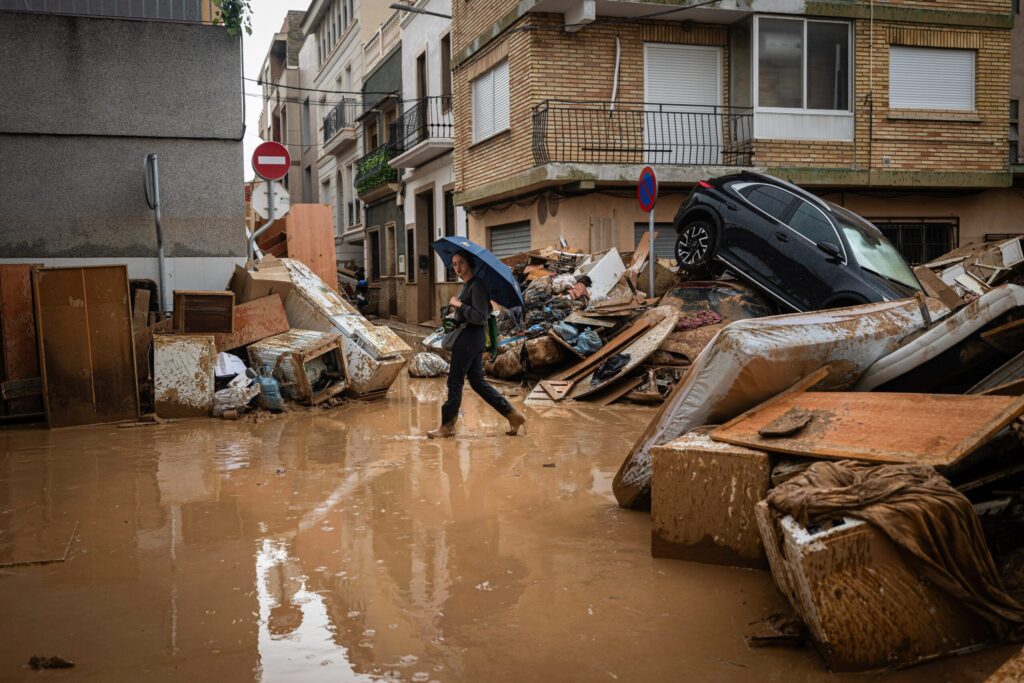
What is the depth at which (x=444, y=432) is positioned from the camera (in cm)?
808

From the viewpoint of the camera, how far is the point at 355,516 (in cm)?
536

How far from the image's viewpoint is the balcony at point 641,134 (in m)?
16.6

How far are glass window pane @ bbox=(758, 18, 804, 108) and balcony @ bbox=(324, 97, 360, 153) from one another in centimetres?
1764

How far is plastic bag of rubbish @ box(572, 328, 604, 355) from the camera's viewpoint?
1097cm

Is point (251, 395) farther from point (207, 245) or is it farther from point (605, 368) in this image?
point (605, 368)

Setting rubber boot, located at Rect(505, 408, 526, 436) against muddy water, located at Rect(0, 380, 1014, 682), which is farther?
rubber boot, located at Rect(505, 408, 526, 436)

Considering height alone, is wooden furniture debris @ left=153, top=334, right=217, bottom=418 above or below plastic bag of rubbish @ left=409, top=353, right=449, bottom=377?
above

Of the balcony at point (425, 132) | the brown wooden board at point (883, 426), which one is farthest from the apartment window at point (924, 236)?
the brown wooden board at point (883, 426)

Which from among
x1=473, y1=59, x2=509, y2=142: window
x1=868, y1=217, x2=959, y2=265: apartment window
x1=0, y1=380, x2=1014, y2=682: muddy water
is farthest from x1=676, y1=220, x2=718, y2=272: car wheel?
x1=868, y1=217, x2=959, y2=265: apartment window

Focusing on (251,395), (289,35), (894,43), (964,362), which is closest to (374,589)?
(964,362)

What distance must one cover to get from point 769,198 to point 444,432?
6.39 m

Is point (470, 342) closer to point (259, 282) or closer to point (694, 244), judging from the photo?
point (259, 282)

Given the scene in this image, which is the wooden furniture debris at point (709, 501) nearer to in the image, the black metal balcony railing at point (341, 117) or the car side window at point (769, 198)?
the car side window at point (769, 198)

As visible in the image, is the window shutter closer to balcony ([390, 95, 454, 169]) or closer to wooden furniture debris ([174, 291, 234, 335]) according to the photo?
balcony ([390, 95, 454, 169])
